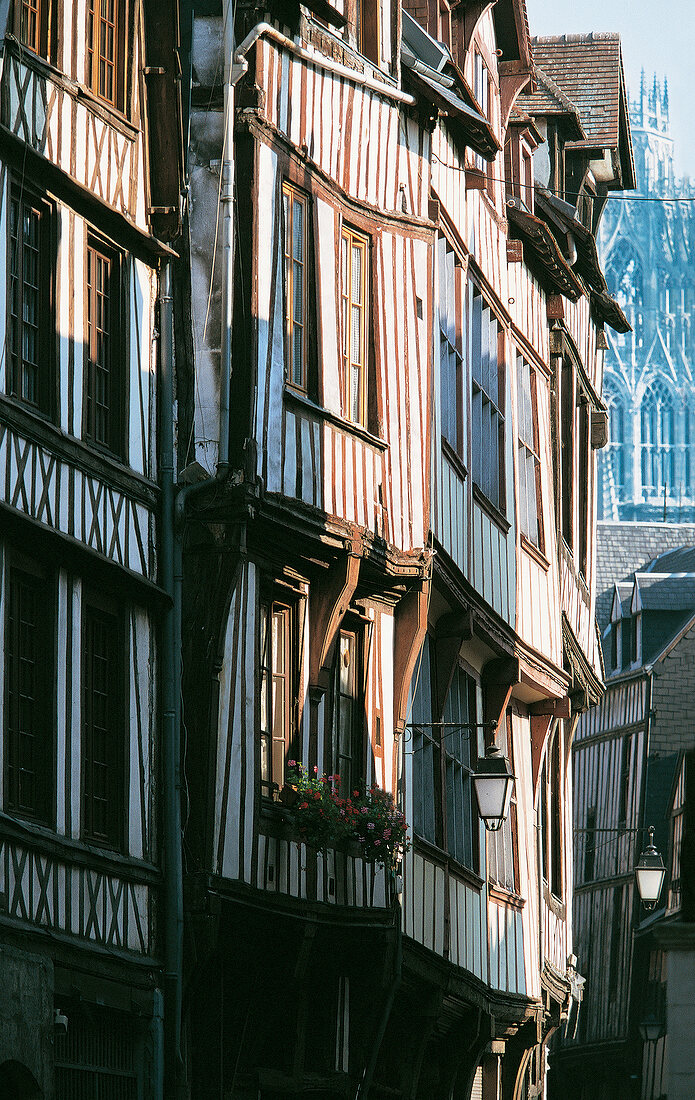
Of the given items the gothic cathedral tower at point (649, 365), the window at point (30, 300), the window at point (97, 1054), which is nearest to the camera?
the window at point (97, 1054)

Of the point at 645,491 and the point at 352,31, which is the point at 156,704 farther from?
the point at 645,491

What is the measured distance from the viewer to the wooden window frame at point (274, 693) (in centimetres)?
1306

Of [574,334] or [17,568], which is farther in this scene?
[574,334]

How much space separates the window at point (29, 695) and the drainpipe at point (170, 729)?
1189 millimetres

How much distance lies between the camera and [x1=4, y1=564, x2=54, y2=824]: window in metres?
11.0

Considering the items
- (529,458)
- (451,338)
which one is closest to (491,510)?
(451,338)

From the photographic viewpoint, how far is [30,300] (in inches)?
461

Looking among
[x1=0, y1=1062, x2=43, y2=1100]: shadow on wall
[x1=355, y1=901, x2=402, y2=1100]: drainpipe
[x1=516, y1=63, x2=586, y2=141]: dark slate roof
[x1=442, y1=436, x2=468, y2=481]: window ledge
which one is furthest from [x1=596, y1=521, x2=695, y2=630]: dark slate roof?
[x1=0, y1=1062, x2=43, y2=1100]: shadow on wall

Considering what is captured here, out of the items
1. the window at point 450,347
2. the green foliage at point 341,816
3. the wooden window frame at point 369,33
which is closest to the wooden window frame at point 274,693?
the green foliage at point 341,816

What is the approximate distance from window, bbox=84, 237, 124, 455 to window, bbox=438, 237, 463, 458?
3.76m

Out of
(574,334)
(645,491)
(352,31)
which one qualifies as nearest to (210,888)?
(352,31)

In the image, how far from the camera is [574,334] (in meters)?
22.5

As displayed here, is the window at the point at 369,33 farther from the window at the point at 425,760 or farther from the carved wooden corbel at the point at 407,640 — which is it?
the window at the point at 425,760

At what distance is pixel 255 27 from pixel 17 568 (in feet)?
13.6
